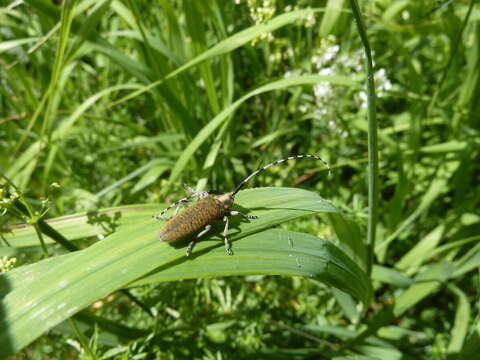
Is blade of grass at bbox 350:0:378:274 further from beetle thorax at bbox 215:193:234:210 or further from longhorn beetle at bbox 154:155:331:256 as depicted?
beetle thorax at bbox 215:193:234:210

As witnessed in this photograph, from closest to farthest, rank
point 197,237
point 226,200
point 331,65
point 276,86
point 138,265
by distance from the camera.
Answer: point 138,265, point 197,237, point 226,200, point 276,86, point 331,65

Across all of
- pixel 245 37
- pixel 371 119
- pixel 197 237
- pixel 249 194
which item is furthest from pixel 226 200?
pixel 245 37

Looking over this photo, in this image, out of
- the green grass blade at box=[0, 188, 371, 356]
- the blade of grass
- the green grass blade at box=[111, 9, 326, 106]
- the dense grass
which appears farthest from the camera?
the green grass blade at box=[111, 9, 326, 106]

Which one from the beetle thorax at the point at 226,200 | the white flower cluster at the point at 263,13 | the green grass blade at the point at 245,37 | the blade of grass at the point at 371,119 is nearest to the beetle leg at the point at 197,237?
the beetle thorax at the point at 226,200

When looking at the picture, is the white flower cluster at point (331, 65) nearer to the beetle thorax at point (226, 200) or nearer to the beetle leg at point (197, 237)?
the beetle thorax at point (226, 200)

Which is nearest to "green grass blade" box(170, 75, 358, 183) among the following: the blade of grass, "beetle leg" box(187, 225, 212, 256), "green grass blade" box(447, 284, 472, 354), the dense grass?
the dense grass

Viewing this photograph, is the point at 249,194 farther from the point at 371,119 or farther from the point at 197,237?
the point at 371,119

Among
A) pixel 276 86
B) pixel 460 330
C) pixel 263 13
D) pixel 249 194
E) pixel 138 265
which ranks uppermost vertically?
pixel 263 13

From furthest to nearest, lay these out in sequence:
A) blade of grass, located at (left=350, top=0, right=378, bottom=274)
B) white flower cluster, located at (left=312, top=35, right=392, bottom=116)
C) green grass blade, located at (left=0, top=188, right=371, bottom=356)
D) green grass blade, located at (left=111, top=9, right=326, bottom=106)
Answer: white flower cluster, located at (left=312, top=35, right=392, bottom=116)
green grass blade, located at (left=111, top=9, right=326, bottom=106)
blade of grass, located at (left=350, top=0, right=378, bottom=274)
green grass blade, located at (left=0, top=188, right=371, bottom=356)

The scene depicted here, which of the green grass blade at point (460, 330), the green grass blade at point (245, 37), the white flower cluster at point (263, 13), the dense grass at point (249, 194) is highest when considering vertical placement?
the white flower cluster at point (263, 13)
